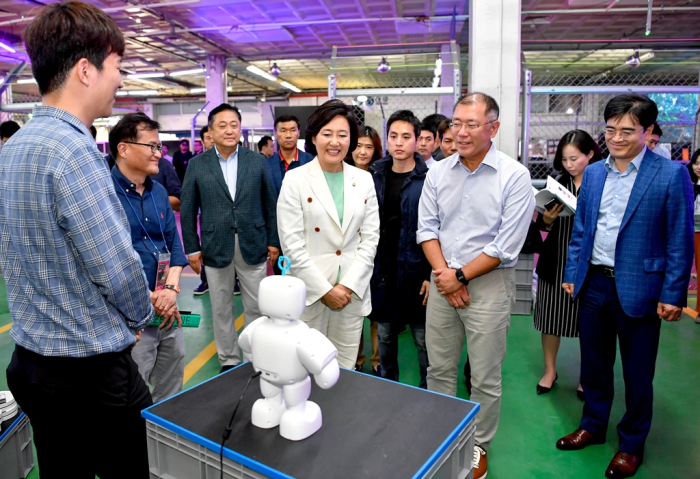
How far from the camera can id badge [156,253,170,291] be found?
2223mm

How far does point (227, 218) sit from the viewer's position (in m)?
3.21

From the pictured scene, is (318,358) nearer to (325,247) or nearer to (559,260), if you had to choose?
(325,247)

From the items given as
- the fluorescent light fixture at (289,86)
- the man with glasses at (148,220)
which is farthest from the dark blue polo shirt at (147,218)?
the fluorescent light fixture at (289,86)

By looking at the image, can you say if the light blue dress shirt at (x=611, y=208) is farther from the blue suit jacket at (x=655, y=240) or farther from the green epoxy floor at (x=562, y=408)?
the green epoxy floor at (x=562, y=408)

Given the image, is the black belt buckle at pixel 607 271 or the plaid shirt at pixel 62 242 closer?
the plaid shirt at pixel 62 242

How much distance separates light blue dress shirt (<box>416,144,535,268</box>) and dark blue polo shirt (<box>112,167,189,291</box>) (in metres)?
1.37

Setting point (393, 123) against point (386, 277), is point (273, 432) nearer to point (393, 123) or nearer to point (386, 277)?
point (386, 277)

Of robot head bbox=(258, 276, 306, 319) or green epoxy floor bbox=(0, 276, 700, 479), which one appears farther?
green epoxy floor bbox=(0, 276, 700, 479)

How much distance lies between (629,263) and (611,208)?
29cm

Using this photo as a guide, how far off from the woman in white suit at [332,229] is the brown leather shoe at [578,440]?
49.0 inches

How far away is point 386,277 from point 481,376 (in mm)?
862

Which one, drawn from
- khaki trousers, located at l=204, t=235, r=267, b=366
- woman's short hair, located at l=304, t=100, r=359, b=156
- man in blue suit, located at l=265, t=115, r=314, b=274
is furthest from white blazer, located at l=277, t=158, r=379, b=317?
man in blue suit, located at l=265, t=115, r=314, b=274

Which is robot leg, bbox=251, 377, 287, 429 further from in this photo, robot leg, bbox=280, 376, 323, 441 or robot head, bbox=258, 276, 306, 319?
robot head, bbox=258, 276, 306, 319

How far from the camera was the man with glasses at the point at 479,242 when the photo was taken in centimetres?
222
